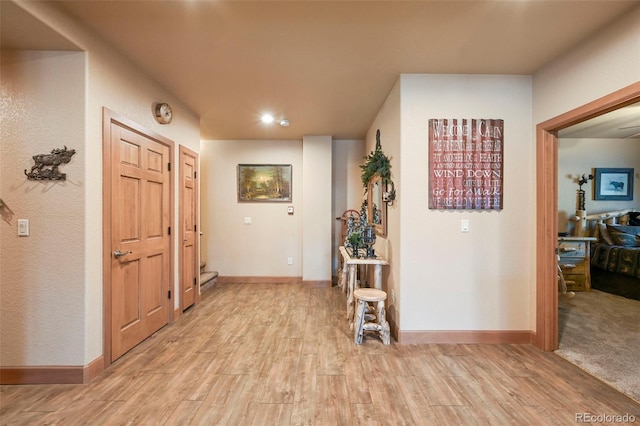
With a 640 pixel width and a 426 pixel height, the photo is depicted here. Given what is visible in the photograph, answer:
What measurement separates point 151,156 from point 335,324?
2.65 metres

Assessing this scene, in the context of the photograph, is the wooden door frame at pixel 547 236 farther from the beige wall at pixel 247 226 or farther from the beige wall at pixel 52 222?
the beige wall at pixel 52 222

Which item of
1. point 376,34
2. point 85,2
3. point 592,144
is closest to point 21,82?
point 85,2

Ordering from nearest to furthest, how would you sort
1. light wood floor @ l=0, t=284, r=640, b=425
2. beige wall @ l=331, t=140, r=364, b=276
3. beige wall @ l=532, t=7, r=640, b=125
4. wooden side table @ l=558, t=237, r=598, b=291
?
light wood floor @ l=0, t=284, r=640, b=425 < beige wall @ l=532, t=7, r=640, b=125 < wooden side table @ l=558, t=237, r=598, b=291 < beige wall @ l=331, t=140, r=364, b=276

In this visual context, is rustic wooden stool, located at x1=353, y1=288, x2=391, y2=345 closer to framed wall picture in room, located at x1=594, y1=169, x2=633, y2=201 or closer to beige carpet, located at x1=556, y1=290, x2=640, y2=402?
beige carpet, located at x1=556, y1=290, x2=640, y2=402

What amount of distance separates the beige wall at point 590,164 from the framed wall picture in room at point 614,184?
0.07m

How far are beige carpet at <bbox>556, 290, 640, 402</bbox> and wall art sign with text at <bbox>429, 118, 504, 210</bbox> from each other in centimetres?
145

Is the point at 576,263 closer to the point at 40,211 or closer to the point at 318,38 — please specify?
the point at 318,38

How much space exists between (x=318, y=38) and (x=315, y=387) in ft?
8.38

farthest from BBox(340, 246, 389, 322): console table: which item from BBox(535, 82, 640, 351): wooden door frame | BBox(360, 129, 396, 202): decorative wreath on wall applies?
BBox(535, 82, 640, 351): wooden door frame

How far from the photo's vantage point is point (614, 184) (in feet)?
16.7

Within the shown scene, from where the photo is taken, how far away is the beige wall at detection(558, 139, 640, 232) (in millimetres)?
5090

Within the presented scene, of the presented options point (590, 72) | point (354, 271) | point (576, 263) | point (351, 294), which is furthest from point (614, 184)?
point (351, 294)

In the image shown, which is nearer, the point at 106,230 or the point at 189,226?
the point at 106,230

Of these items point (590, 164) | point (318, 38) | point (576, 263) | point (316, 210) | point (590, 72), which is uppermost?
point (318, 38)
